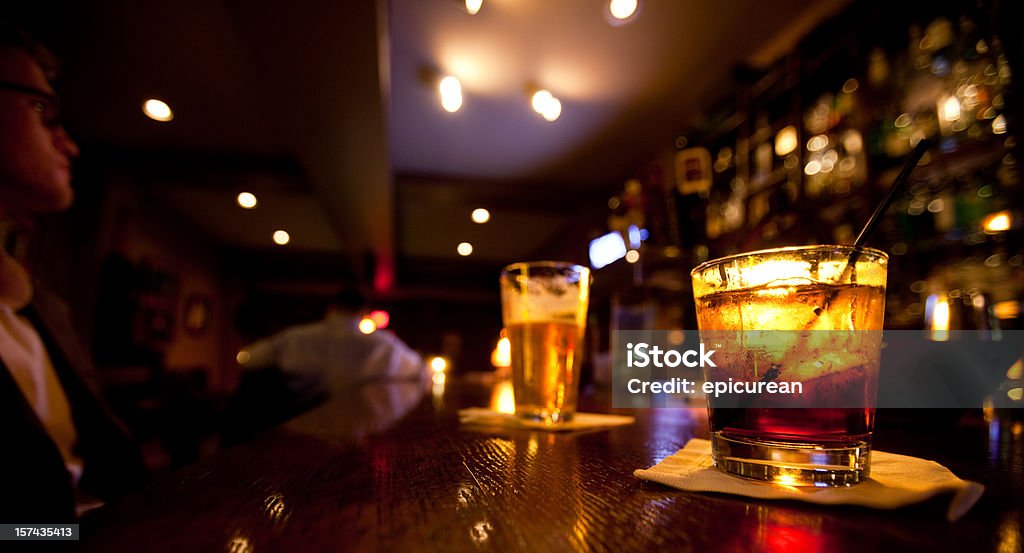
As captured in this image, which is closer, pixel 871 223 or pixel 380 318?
pixel 871 223

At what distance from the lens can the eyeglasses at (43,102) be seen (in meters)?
1.14

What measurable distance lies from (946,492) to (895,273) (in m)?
2.50

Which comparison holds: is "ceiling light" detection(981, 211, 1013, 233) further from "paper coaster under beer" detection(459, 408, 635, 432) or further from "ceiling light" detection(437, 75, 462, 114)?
"ceiling light" detection(437, 75, 462, 114)

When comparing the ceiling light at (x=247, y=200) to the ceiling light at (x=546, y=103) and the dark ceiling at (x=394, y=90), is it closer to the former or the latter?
the dark ceiling at (x=394, y=90)

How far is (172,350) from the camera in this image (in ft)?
27.1

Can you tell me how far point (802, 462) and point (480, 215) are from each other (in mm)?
6937

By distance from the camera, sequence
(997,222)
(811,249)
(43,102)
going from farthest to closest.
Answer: (997,222) < (43,102) < (811,249)

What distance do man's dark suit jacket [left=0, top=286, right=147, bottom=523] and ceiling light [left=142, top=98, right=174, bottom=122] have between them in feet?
12.4

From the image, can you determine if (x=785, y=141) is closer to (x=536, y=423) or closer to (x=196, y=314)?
(x=536, y=423)

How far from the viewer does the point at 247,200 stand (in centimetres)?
651

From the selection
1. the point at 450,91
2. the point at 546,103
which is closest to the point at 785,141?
the point at 546,103

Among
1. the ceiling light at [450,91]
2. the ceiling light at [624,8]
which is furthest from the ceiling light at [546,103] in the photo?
the ceiling light at [624,8]

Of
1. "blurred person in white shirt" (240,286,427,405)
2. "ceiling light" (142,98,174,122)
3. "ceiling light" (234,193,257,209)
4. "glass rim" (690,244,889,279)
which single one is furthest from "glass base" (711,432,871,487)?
"ceiling light" (234,193,257,209)

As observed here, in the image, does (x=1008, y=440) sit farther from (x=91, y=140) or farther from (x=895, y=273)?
(x=91, y=140)
